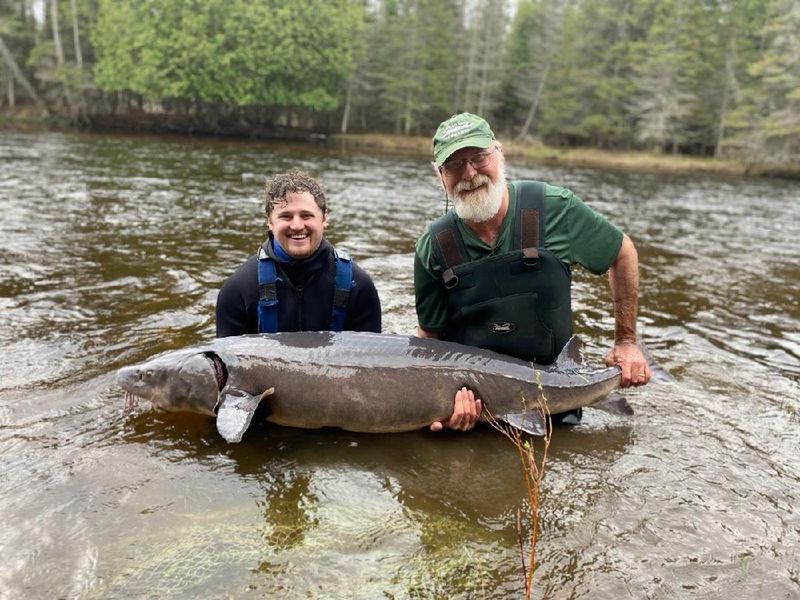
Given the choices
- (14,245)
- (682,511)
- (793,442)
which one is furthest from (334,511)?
(14,245)

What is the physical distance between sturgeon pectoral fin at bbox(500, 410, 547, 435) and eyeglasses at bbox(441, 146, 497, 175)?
5.60 feet

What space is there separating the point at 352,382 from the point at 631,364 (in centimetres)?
201

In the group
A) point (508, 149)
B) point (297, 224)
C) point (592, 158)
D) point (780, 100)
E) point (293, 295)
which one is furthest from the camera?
point (508, 149)

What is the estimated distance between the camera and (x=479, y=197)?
4047 mm

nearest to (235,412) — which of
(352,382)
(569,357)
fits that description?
(352,382)

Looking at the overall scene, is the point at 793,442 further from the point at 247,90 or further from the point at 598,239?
the point at 247,90

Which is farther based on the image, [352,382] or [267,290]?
[267,290]

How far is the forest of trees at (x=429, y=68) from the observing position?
143ft

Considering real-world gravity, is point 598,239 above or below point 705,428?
above

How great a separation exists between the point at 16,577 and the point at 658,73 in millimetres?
50340

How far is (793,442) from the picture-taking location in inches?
176

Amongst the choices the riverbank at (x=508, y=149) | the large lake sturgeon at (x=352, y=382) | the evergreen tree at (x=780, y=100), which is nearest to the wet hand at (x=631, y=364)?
the large lake sturgeon at (x=352, y=382)

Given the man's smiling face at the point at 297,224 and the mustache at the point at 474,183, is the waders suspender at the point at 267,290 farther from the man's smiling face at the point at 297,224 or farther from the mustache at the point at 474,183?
the mustache at the point at 474,183

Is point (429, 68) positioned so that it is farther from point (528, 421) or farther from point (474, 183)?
point (528, 421)
